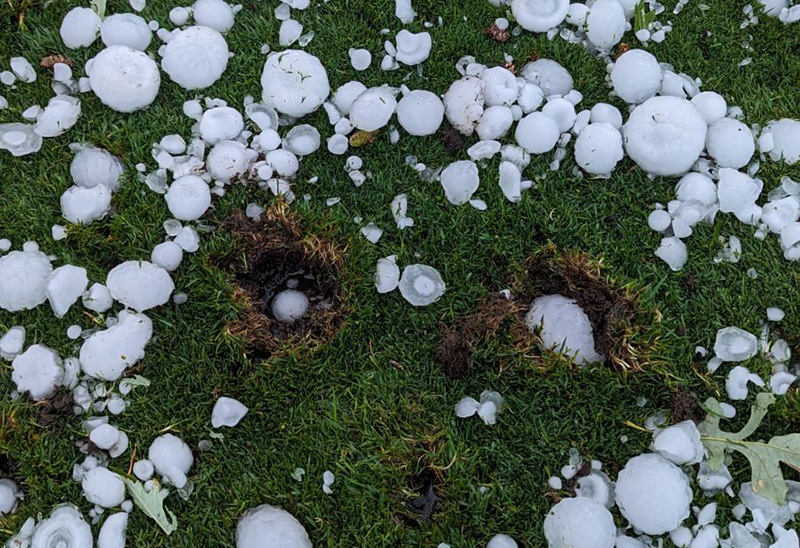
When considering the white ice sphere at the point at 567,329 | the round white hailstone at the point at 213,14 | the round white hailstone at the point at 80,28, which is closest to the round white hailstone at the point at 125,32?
the round white hailstone at the point at 80,28

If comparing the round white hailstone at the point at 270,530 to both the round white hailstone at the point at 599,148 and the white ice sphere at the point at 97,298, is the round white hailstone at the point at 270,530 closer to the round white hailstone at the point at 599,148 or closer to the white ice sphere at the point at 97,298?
the white ice sphere at the point at 97,298

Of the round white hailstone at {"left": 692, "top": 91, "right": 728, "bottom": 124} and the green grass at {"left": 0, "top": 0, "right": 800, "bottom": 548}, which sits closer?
the green grass at {"left": 0, "top": 0, "right": 800, "bottom": 548}

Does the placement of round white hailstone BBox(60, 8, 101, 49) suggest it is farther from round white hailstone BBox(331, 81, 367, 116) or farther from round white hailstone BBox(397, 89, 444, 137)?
round white hailstone BBox(397, 89, 444, 137)

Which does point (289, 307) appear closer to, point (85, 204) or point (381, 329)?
point (381, 329)

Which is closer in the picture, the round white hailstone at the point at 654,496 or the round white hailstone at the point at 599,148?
the round white hailstone at the point at 654,496

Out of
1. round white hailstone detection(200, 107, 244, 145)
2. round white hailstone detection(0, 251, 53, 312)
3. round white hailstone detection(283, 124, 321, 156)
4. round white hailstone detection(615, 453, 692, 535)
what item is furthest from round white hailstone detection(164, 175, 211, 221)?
round white hailstone detection(615, 453, 692, 535)

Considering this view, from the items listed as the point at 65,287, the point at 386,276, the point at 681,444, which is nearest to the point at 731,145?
the point at 681,444
